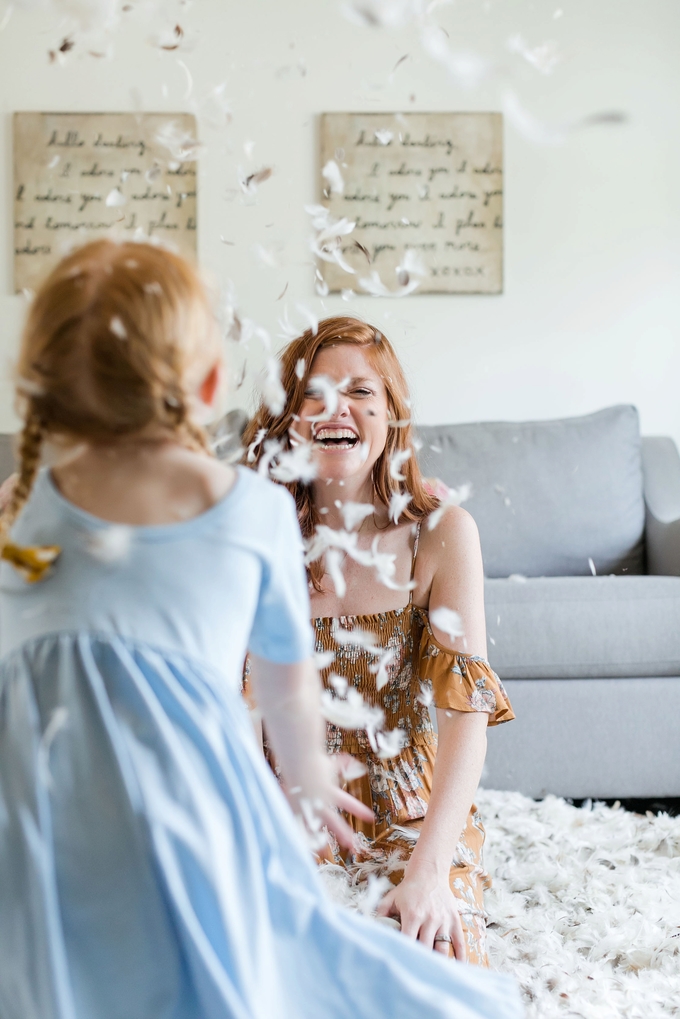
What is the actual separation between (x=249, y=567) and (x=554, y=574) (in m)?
2.07

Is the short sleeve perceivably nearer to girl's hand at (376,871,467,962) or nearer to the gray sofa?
girl's hand at (376,871,467,962)

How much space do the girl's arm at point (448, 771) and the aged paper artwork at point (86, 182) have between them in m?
2.16

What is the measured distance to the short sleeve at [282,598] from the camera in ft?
2.17

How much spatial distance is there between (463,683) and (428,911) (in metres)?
0.27

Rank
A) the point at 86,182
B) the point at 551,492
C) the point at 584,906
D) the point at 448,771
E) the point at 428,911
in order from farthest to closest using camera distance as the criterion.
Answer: the point at 86,182 → the point at 551,492 → the point at 584,906 → the point at 448,771 → the point at 428,911

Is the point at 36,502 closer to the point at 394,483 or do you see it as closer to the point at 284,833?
→ the point at 284,833

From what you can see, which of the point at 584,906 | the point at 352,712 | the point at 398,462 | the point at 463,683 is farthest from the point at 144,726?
the point at 584,906

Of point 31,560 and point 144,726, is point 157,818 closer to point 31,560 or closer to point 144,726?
point 144,726

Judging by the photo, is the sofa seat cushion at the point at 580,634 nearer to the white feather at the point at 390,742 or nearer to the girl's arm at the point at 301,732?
the white feather at the point at 390,742

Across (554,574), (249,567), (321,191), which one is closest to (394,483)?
(249,567)

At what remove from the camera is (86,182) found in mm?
3121

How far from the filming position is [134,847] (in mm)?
590

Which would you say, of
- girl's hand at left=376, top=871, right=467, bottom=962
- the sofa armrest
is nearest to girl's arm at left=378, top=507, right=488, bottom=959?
girl's hand at left=376, top=871, right=467, bottom=962

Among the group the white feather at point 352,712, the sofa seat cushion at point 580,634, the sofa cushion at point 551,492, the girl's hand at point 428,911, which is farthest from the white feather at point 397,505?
the sofa cushion at point 551,492
